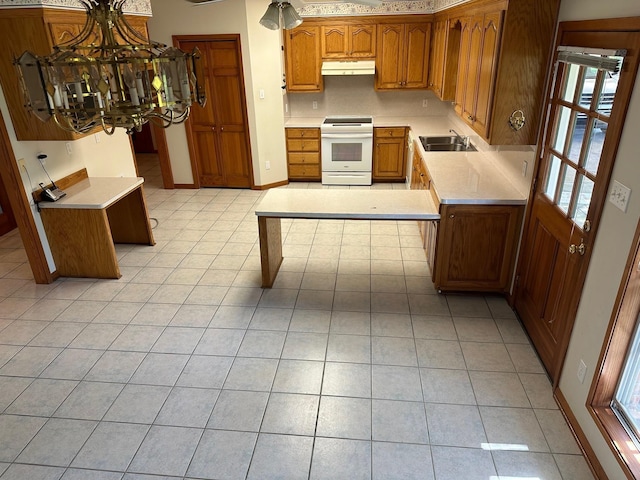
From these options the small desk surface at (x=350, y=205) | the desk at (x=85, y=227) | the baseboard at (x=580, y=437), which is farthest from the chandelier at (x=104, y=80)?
the baseboard at (x=580, y=437)

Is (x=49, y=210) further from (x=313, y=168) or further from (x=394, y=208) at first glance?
(x=313, y=168)

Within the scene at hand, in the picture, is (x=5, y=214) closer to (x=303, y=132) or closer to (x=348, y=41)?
A: (x=303, y=132)

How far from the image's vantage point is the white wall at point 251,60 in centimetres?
534

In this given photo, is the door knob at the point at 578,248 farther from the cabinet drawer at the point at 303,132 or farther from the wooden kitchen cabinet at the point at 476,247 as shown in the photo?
the cabinet drawer at the point at 303,132

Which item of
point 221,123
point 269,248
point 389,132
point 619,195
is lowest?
point 269,248

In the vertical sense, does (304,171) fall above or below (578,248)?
below

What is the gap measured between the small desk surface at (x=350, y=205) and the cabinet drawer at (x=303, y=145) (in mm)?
2474

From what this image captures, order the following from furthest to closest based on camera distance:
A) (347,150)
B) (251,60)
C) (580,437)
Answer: (347,150) < (251,60) < (580,437)

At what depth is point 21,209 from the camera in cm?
362

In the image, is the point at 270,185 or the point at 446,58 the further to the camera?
the point at 270,185

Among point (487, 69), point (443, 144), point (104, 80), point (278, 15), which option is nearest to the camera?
point (104, 80)

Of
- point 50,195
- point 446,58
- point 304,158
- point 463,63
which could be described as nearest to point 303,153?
point 304,158

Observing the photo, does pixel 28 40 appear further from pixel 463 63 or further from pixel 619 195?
pixel 619 195

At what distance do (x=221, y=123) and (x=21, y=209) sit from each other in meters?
2.92
